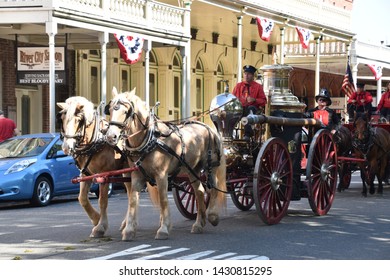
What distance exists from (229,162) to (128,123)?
2578 mm

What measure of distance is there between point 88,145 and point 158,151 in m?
0.88

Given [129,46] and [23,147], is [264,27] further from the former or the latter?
[23,147]

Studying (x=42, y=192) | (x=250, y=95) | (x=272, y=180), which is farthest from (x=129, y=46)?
(x=272, y=180)

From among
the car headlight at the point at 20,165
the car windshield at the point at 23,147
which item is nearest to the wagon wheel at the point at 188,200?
the car headlight at the point at 20,165

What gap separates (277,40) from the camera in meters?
41.7

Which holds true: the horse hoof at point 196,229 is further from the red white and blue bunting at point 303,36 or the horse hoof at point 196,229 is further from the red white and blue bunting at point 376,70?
the red white and blue bunting at point 376,70

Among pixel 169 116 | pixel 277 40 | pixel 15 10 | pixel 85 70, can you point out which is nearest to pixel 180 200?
pixel 15 10

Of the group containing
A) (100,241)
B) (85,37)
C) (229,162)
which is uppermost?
(85,37)

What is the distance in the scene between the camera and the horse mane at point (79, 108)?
1089cm

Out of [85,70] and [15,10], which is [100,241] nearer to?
[15,10]

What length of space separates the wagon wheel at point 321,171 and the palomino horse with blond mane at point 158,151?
2130 millimetres

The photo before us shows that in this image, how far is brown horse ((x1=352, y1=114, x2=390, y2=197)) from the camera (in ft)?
61.6

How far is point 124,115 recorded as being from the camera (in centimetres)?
1060

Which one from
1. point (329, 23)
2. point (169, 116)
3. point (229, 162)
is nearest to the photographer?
point (229, 162)
